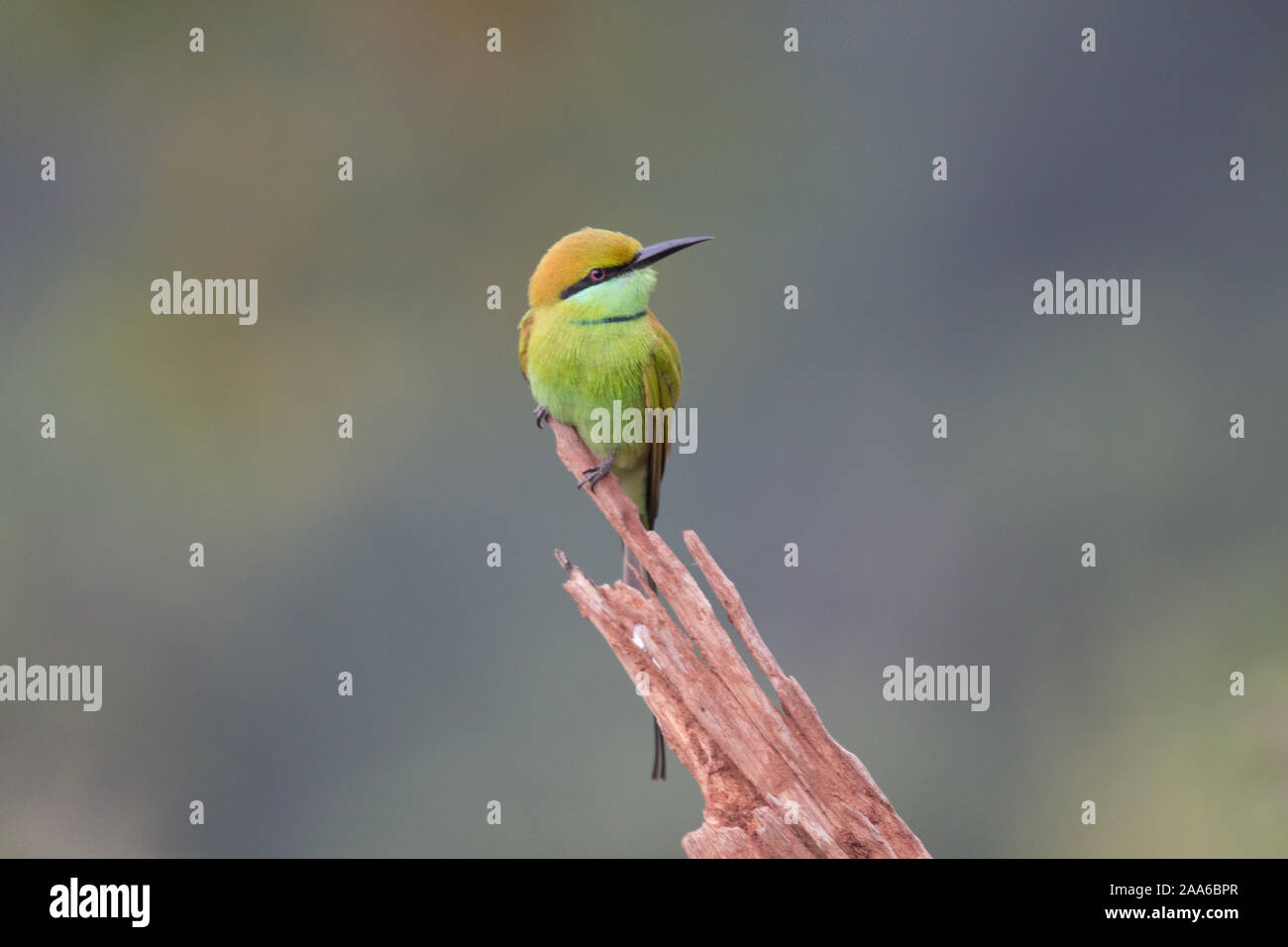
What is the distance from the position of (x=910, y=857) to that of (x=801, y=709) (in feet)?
1.37

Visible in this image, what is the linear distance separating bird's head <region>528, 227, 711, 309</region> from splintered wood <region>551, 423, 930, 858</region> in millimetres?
830

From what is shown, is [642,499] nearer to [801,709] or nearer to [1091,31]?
[801,709]

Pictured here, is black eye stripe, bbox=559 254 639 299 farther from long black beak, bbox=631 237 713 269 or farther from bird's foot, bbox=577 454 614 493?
bird's foot, bbox=577 454 614 493

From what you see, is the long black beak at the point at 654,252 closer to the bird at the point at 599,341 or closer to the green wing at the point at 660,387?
the bird at the point at 599,341

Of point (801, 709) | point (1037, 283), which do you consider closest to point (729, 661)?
point (801, 709)

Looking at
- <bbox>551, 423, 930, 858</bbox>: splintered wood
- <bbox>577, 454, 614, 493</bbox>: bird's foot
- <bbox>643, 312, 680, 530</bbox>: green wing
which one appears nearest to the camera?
<bbox>551, 423, 930, 858</bbox>: splintered wood

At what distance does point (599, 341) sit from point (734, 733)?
3.87ft

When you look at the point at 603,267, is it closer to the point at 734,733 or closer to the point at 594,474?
the point at 594,474

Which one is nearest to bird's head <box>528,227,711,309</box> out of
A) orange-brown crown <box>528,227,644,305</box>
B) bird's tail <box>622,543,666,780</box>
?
orange-brown crown <box>528,227,644,305</box>

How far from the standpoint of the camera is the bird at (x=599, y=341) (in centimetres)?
365

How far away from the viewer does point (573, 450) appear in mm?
3732

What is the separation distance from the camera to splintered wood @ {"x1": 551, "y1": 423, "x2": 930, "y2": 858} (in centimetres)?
302

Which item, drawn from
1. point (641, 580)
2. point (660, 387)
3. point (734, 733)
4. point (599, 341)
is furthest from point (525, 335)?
point (734, 733)

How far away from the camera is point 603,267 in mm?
3645
